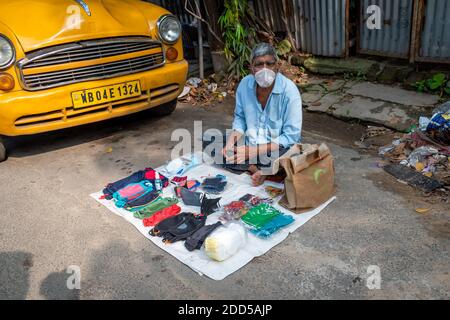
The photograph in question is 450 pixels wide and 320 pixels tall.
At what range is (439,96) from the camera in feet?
13.8

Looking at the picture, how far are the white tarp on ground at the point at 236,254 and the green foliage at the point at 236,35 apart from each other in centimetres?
264

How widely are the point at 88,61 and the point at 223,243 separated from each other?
2.27m

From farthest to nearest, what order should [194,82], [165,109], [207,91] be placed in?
[194,82] → [207,91] → [165,109]

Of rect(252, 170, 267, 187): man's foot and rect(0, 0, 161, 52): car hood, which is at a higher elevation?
rect(0, 0, 161, 52): car hood

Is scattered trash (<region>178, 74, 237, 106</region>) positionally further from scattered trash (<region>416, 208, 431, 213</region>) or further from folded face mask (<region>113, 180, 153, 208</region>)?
scattered trash (<region>416, 208, 431, 213</region>)

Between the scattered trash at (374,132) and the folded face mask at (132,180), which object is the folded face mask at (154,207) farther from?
the scattered trash at (374,132)

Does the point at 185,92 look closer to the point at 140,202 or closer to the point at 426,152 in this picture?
the point at 140,202

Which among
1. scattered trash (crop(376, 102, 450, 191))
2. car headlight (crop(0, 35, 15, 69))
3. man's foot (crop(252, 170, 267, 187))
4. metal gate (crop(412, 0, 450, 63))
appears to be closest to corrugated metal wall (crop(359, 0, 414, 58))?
metal gate (crop(412, 0, 450, 63))

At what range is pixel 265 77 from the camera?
297 cm

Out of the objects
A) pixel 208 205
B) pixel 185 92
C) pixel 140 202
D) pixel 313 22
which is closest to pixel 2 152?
pixel 140 202

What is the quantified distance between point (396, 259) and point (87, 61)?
2.95 m

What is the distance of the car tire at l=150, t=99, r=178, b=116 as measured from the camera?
4750 millimetres

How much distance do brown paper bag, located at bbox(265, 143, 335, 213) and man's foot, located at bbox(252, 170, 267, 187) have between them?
325mm
